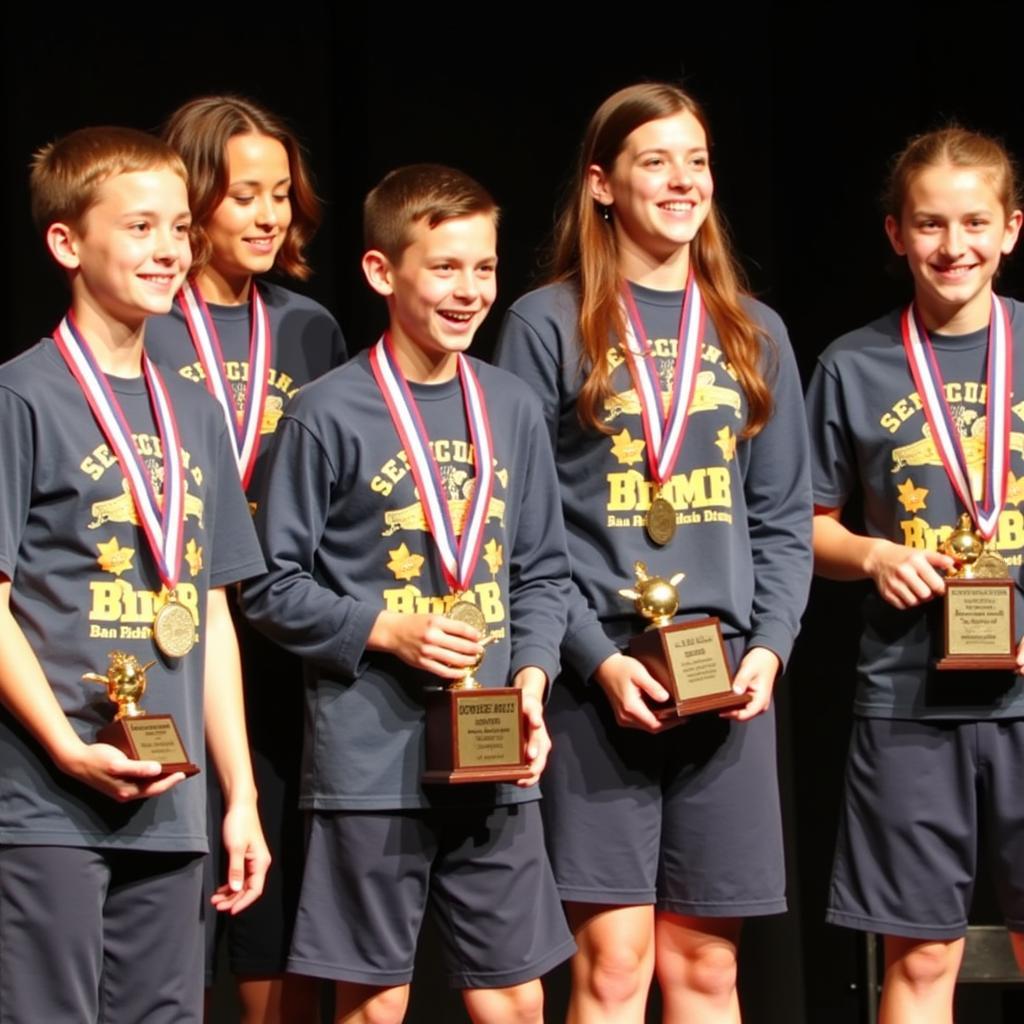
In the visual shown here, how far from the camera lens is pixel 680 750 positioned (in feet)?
10.8

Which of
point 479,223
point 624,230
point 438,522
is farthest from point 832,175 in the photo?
point 438,522

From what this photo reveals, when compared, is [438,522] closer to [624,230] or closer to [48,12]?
[624,230]

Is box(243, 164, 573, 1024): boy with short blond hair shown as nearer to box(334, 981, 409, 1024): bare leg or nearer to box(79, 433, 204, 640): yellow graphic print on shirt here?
box(334, 981, 409, 1024): bare leg

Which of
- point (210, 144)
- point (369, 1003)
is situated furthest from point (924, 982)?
point (210, 144)

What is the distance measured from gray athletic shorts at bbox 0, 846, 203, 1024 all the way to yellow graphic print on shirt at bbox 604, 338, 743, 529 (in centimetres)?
99

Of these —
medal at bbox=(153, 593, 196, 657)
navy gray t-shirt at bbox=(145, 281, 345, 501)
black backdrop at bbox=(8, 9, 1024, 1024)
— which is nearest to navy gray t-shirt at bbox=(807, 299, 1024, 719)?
navy gray t-shirt at bbox=(145, 281, 345, 501)

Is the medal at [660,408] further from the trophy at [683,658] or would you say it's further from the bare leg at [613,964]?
the bare leg at [613,964]

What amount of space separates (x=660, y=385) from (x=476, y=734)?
77cm

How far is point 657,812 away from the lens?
3.31 metres

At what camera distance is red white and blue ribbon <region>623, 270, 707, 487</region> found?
332 centimetres

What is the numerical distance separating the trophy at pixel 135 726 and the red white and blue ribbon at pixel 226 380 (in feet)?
2.19

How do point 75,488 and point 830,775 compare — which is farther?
point 830,775

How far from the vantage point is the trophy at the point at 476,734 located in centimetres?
296

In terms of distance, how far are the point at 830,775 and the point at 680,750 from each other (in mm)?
1629
